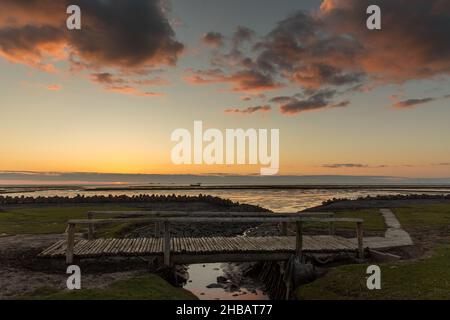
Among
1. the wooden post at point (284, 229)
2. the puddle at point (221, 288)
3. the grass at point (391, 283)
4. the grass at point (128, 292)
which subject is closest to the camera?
the grass at point (128, 292)

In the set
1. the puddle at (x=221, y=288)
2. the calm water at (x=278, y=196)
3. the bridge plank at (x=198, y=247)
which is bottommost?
the calm water at (x=278, y=196)

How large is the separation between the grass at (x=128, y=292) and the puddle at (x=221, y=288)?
3393 millimetres

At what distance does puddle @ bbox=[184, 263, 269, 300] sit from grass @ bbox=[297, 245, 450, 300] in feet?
12.5

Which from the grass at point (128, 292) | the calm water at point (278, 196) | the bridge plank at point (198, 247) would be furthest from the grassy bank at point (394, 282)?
the calm water at point (278, 196)

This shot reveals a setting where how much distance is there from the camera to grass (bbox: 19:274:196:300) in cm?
1216

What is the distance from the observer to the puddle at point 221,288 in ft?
58.3

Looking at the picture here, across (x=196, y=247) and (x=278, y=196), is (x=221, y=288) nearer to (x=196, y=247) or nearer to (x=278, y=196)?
(x=196, y=247)

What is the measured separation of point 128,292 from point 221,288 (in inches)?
272

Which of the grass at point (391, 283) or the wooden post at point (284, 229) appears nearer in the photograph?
the grass at point (391, 283)

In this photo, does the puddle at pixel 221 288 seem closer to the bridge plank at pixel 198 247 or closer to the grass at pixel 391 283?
the bridge plank at pixel 198 247

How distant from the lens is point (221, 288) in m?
18.9

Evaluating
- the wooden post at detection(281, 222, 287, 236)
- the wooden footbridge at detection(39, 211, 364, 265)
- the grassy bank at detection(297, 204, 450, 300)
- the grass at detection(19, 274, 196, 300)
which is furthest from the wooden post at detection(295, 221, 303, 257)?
the grass at detection(19, 274, 196, 300)
